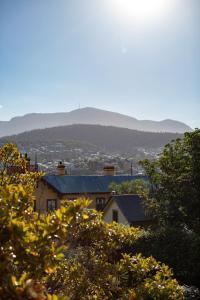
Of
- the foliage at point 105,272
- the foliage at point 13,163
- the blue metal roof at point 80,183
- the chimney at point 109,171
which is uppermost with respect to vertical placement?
the foliage at point 13,163

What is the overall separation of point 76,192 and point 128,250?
78.3 feet

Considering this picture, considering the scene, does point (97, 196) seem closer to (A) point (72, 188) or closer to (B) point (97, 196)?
(B) point (97, 196)

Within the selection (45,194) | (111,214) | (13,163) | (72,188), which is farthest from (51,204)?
(13,163)

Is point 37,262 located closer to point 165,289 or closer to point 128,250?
point 165,289

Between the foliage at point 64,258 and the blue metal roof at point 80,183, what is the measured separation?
33.5 metres

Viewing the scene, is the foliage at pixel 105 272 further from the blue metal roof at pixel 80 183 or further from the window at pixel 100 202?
the window at pixel 100 202

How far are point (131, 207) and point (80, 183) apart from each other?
497 inches

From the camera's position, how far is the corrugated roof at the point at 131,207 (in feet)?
107

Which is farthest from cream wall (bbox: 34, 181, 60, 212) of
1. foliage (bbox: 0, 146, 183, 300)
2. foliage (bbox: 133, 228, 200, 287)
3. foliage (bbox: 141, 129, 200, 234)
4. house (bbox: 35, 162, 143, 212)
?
foliage (bbox: 0, 146, 183, 300)

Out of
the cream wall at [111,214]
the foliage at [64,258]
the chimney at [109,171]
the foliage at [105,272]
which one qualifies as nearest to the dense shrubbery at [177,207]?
the cream wall at [111,214]

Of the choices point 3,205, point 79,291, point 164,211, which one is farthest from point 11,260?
point 164,211

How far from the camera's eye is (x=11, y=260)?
4.09 meters

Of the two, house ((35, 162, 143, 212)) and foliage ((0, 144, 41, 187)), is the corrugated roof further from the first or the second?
foliage ((0, 144, 41, 187))

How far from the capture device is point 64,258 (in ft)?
23.5
